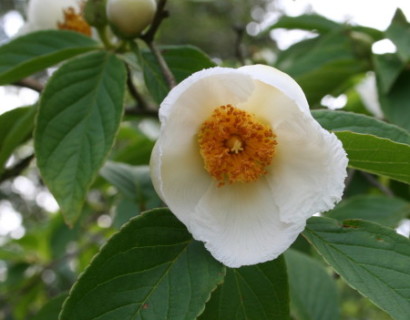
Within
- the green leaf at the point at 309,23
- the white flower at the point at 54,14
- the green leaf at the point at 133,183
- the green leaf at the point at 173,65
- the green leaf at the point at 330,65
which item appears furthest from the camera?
the green leaf at the point at 309,23

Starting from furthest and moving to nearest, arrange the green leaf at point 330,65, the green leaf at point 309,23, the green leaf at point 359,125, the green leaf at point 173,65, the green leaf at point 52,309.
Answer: the green leaf at point 309,23 → the green leaf at point 330,65 → the green leaf at point 52,309 → the green leaf at point 173,65 → the green leaf at point 359,125

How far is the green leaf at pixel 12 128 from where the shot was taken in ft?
4.77

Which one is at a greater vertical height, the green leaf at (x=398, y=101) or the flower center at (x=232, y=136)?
the flower center at (x=232, y=136)

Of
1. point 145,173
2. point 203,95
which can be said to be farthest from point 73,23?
point 203,95

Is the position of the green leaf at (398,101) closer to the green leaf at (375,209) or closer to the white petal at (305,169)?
the green leaf at (375,209)

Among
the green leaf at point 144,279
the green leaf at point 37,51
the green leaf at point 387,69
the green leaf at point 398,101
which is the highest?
the green leaf at point 37,51

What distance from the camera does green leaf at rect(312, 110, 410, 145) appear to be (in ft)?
3.54

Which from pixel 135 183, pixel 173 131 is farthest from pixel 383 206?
pixel 173 131

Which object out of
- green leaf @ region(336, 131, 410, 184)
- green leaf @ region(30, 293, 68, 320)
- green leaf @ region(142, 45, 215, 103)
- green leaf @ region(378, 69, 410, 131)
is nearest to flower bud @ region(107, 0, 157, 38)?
green leaf @ region(142, 45, 215, 103)

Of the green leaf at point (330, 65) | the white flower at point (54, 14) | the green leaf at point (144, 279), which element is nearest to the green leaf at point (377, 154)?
the green leaf at point (144, 279)

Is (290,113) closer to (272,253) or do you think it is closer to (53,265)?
(272,253)

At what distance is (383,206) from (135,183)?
876 mm

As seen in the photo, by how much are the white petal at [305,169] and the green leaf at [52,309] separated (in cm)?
77

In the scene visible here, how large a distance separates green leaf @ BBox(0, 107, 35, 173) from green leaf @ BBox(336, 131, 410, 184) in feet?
2.81
